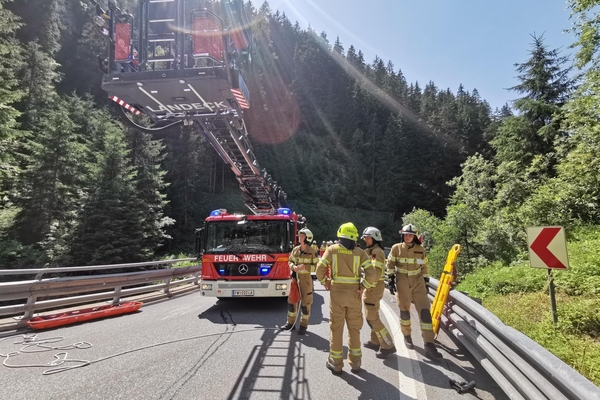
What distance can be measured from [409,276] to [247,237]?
4113 millimetres

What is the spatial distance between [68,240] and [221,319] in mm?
14908

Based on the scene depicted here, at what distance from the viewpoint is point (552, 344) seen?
160 inches

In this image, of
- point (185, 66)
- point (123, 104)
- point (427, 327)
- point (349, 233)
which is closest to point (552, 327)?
point (427, 327)

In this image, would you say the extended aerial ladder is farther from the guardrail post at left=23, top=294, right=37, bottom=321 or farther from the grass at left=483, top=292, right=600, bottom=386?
the grass at left=483, top=292, right=600, bottom=386

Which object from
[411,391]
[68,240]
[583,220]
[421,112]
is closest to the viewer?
[411,391]

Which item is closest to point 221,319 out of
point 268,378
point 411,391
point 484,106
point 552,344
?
point 268,378

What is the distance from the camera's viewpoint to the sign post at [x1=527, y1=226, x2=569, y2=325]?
4.48 metres

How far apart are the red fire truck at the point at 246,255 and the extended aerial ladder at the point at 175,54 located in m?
3.00

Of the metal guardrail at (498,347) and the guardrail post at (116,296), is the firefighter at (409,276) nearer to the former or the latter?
the metal guardrail at (498,347)

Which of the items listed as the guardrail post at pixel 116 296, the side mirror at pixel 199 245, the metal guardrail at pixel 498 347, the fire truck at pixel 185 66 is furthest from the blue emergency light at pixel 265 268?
the metal guardrail at pixel 498 347

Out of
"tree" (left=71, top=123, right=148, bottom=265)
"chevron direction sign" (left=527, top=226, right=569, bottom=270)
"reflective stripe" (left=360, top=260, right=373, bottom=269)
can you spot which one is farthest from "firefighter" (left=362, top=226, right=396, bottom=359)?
"tree" (left=71, top=123, right=148, bottom=265)

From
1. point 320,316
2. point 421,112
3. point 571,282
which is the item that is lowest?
point 320,316

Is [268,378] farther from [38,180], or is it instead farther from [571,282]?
[38,180]

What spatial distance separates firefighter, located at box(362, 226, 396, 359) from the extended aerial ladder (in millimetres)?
3361
